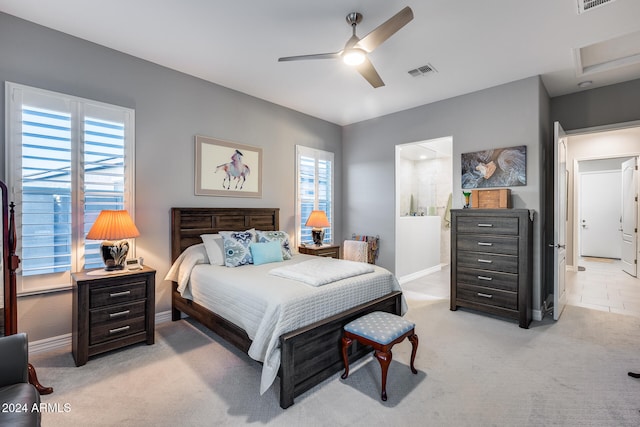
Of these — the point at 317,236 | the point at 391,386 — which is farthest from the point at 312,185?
the point at 391,386

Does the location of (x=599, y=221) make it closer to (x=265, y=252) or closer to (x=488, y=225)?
(x=488, y=225)

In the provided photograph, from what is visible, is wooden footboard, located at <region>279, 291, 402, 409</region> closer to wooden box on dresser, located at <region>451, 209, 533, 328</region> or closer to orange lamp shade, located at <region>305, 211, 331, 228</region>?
wooden box on dresser, located at <region>451, 209, 533, 328</region>

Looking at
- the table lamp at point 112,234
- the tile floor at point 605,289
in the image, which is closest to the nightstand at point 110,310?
the table lamp at point 112,234

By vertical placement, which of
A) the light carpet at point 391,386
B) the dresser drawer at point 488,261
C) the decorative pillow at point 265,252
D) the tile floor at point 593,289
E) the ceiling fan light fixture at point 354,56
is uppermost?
the ceiling fan light fixture at point 354,56

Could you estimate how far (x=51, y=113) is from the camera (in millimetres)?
2711

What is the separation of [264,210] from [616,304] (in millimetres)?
5073

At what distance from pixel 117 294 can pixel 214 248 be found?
3.24 ft

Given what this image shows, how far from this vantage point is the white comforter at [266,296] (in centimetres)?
202

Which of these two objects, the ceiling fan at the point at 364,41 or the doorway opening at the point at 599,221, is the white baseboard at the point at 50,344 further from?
the doorway opening at the point at 599,221

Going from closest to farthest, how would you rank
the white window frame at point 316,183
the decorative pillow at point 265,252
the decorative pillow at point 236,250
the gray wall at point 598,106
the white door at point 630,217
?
the decorative pillow at point 236,250, the decorative pillow at point 265,252, the gray wall at point 598,106, the white window frame at point 316,183, the white door at point 630,217

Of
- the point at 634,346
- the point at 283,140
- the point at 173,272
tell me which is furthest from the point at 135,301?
the point at 634,346

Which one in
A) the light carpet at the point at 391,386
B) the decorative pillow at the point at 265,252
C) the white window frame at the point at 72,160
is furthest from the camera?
the decorative pillow at the point at 265,252

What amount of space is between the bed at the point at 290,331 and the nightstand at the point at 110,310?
0.46 meters

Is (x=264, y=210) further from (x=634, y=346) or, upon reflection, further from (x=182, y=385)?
(x=634, y=346)
